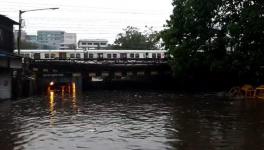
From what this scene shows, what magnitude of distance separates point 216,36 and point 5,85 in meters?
21.3

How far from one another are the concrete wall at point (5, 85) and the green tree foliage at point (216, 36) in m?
17.5

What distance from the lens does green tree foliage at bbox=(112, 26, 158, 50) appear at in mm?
113856

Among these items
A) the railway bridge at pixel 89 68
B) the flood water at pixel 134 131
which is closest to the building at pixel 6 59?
the flood water at pixel 134 131

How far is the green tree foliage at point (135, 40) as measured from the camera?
114m

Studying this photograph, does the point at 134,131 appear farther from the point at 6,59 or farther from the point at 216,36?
the point at 216,36

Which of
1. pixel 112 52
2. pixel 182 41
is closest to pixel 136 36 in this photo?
pixel 112 52

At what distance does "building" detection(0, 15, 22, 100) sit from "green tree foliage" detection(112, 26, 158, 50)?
69815mm

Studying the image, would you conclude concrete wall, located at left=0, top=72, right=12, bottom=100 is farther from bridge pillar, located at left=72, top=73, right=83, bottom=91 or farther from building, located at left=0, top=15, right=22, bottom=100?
bridge pillar, located at left=72, top=73, right=83, bottom=91

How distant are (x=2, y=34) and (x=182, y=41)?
18.4 metres

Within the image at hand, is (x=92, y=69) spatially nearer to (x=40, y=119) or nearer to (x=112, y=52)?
(x=112, y=52)

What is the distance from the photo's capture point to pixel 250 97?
1590 inches

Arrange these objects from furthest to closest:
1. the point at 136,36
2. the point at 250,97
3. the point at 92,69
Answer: the point at 136,36 < the point at 92,69 < the point at 250,97

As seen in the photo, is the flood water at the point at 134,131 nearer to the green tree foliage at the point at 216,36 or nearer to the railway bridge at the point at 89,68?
the green tree foliage at the point at 216,36

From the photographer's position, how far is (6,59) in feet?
128
